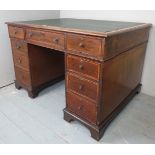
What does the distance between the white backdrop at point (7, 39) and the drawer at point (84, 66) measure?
1.00 meters

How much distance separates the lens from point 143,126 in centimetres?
147

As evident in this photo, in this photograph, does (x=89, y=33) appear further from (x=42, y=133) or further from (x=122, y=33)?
(x=42, y=133)

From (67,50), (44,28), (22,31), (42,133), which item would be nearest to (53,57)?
(22,31)

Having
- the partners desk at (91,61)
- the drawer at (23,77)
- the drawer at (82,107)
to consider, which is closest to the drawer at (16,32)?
the partners desk at (91,61)

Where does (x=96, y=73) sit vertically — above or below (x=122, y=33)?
below

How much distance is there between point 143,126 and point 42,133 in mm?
829

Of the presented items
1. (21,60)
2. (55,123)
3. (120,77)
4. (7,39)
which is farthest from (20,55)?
(120,77)

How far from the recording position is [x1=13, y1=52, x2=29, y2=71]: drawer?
5.70ft

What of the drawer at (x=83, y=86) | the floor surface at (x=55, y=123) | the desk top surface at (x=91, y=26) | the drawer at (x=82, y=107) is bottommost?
the floor surface at (x=55, y=123)

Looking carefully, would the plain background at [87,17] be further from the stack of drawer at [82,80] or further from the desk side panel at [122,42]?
the stack of drawer at [82,80]

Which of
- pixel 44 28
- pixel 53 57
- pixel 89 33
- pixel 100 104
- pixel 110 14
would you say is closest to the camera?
pixel 89 33

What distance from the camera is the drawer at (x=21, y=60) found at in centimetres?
174

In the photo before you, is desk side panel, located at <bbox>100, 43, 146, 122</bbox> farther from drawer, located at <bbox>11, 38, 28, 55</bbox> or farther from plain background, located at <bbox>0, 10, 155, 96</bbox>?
drawer, located at <bbox>11, 38, 28, 55</bbox>

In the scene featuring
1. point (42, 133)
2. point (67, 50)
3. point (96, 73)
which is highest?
point (67, 50)
